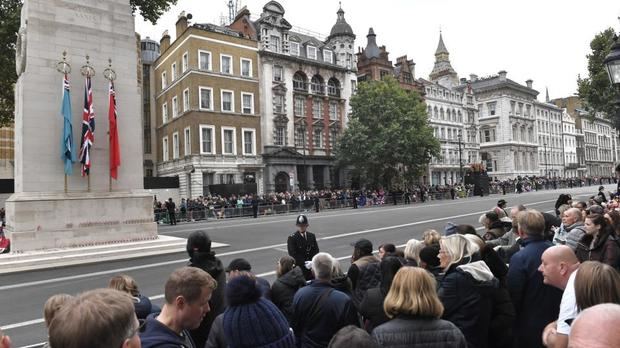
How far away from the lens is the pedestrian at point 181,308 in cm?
257

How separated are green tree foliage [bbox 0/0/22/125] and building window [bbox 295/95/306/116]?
1195 inches

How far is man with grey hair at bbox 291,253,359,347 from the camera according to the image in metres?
3.89

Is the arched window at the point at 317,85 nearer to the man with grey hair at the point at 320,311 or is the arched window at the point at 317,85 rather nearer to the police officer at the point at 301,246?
the police officer at the point at 301,246

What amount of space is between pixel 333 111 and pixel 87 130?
41118 mm

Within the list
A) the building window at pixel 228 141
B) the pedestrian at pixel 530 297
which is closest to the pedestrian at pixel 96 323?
the pedestrian at pixel 530 297

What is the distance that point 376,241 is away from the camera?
1616 centimetres

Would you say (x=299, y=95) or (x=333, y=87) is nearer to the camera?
(x=299, y=95)

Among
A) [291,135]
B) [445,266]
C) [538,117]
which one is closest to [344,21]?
[291,135]

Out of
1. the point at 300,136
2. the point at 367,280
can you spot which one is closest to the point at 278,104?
the point at 300,136

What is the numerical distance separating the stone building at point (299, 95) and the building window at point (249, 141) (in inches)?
55.1

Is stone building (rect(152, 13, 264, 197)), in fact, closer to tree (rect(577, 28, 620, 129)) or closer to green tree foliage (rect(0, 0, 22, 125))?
green tree foliage (rect(0, 0, 22, 125))

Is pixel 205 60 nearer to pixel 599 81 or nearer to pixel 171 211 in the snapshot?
pixel 171 211

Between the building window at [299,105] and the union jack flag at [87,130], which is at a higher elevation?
the building window at [299,105]

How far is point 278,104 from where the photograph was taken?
4781 cm
